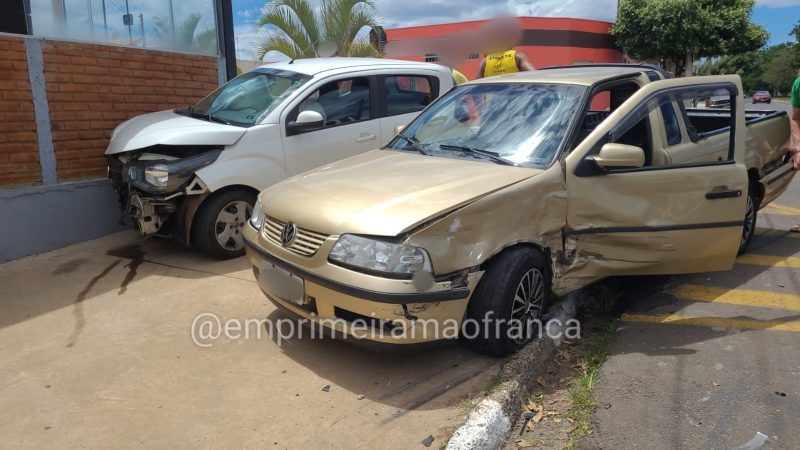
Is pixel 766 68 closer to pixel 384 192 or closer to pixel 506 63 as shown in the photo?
pixel 506 63

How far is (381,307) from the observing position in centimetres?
297

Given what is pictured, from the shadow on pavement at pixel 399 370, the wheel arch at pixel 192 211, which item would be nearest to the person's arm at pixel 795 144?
the shadow on pavement at pixel 399 370

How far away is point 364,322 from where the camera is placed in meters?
3.10

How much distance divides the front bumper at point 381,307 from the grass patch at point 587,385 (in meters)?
0.78

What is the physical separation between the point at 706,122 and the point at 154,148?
5.29 metres

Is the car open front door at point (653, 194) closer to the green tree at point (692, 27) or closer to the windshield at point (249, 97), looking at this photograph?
the windshield at point (249, 97)

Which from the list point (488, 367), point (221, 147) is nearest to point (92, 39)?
point (221, 147)

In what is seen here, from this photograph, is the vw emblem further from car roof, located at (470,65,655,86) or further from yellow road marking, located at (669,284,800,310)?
yellow road marking, located at (669,284,800,310)

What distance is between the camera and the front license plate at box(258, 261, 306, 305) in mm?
3281

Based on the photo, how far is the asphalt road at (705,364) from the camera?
295cm

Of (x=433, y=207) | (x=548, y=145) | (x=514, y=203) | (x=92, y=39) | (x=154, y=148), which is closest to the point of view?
(x=433, y=207)

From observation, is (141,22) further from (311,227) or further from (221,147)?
(311,227)

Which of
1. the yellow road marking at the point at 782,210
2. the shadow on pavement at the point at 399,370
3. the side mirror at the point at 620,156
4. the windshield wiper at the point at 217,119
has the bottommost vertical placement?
the shadow on pavement at the point at 399,370

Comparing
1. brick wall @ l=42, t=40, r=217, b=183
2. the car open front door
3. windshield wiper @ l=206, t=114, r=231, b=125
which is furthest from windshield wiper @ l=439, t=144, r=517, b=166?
brick wall @ l=42, t=40, r=217, b=183
